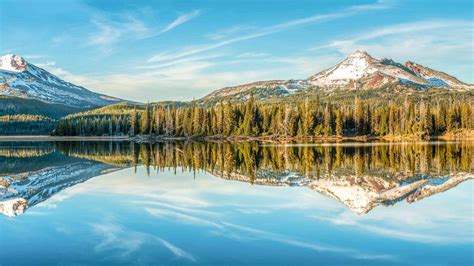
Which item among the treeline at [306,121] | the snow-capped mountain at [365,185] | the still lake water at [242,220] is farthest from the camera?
the treeline at [306,121]

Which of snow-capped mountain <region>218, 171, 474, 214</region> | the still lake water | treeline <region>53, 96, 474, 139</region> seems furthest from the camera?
treeline <region>53, 96, 474, 139</region>

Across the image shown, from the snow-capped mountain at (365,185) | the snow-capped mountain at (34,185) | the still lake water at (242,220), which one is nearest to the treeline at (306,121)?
the snow-capped mountain at (34,185)

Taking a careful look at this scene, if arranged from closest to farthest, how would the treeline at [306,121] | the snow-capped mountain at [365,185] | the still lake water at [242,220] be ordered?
1. the still lake water at [242,220]
2. the snow-capped mountain at [365,185]
3. the treeline at [306,121]

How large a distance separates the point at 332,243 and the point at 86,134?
153 m

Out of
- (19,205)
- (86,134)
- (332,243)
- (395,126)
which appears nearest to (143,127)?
(86,134)

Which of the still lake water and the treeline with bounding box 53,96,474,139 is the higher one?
the treeline with bounding box 53,96,474,139

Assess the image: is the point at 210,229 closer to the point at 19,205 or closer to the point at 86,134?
the point at 19,205

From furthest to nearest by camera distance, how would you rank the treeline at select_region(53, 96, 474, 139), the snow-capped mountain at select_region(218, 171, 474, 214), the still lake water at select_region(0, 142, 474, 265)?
the treeline at select_region(53, 96, 474, 139)
the snow-capped mountain at select_region(218, 171, 474, 214)
the still lake water at select_region(0, 142, 474, 265)

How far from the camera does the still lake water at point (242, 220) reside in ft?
38.5

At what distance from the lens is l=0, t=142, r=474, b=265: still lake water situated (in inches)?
462

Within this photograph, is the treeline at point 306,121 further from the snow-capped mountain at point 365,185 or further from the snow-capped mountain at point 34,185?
the snow-capped mountain at point 365,185

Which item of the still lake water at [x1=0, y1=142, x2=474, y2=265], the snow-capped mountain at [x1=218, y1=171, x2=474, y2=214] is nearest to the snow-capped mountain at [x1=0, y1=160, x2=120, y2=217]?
the still lake water at [x1=0, y1=142, x2=474, y2=265]

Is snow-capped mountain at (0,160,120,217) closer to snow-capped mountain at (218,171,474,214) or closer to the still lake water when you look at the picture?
the still lake water

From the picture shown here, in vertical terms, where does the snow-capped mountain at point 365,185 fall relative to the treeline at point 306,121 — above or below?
below
